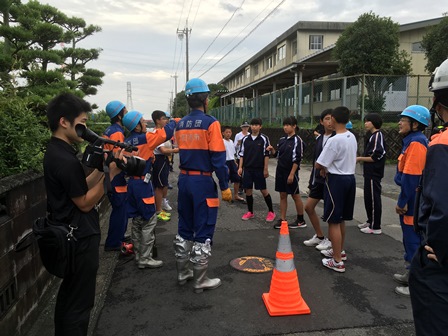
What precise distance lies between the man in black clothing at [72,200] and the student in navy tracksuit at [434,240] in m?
1.97

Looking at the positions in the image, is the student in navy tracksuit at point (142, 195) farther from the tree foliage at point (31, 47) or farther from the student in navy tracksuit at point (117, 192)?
the tree foliage at point (31, 47)

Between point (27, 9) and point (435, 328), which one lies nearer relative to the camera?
point (435, 328)

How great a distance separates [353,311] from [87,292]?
2.47 metres

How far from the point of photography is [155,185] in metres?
6.56

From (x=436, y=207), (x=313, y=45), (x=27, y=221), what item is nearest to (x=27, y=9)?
(x=27, y=221)

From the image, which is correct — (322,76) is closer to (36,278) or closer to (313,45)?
(313,45)

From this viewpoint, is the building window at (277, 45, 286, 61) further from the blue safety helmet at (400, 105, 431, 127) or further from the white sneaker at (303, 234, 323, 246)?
the blue safety helmet at (400, 105, 431, 127)

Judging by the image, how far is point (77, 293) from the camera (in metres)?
2.33

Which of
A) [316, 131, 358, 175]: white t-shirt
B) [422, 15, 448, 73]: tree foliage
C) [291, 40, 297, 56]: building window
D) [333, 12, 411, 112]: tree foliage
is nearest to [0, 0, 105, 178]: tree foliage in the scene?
[316, 131, 358, 175]: white t-shirt

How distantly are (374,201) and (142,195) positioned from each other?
378 cm

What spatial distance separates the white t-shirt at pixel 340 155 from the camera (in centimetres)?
414

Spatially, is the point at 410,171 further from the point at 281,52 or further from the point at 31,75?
the point at 281,52

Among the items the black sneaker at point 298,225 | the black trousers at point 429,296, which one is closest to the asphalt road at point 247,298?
the black sneaker at point 298,225

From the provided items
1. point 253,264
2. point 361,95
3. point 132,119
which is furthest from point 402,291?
point 361,95
